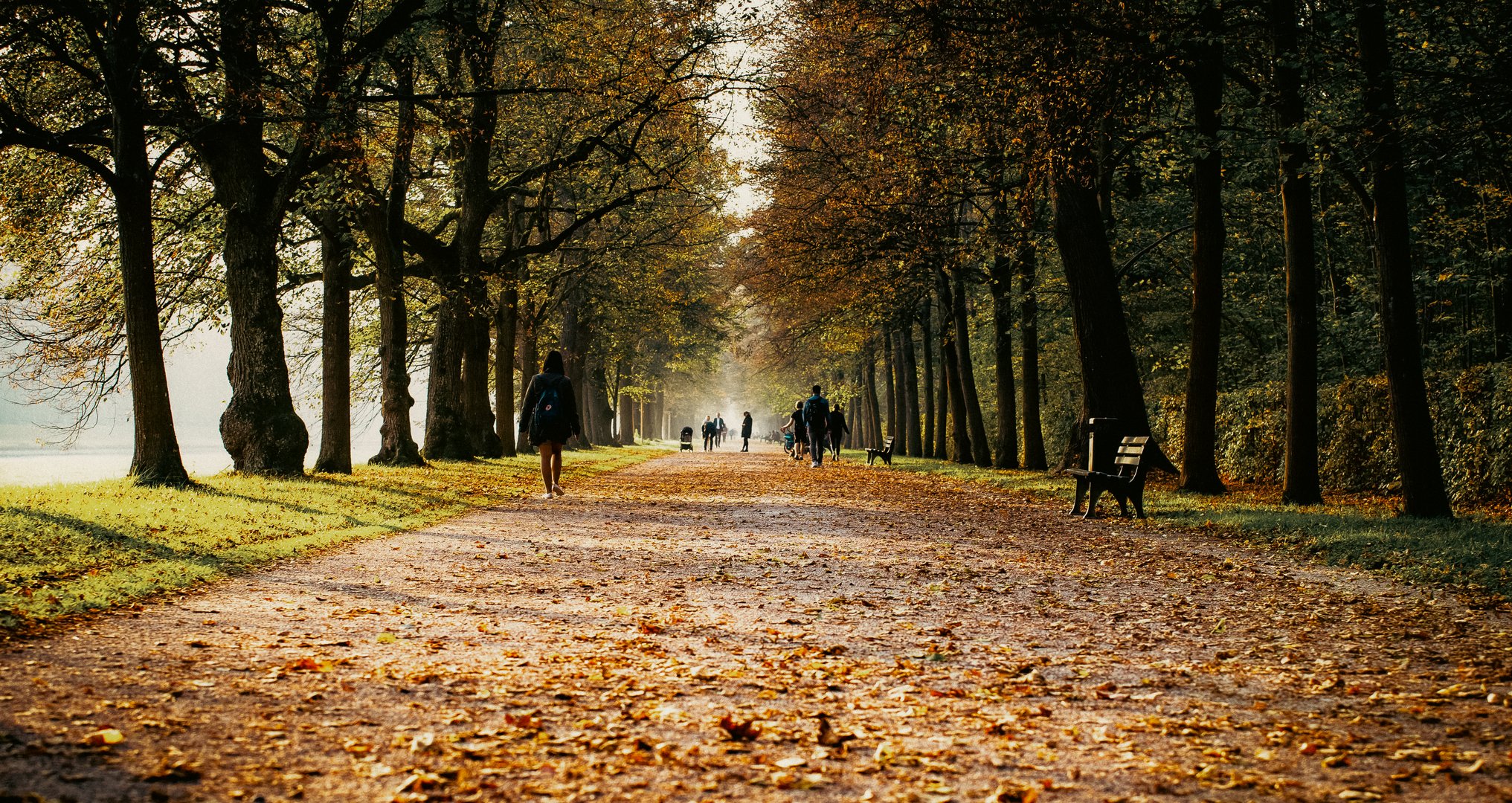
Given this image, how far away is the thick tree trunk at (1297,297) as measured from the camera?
500 inches

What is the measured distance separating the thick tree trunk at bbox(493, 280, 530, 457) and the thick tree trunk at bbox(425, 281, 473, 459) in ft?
9.98

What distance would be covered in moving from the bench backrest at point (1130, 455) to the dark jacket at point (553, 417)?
24.4ft

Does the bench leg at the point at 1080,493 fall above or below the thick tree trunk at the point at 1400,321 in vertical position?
below

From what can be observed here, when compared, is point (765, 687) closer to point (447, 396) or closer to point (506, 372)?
point (447, 396)

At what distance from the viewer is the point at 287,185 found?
1495cm

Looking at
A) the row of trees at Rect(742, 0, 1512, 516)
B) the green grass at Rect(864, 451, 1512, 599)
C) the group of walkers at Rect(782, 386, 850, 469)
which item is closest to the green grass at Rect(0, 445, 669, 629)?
Answer: the row of trees at Rect(742, 0, 1512, 516)

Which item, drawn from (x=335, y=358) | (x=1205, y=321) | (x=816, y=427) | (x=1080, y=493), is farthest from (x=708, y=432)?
(x=1080, y=493)

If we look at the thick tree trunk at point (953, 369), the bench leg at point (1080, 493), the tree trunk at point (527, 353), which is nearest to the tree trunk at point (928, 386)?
the thick tree trunk at point (953, 369)

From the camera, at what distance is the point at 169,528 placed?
9055mm

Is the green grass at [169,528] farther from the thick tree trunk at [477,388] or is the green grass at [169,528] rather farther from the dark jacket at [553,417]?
the thick tree trunk at [477,388]

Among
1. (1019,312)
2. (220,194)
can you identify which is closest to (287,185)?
(220,194)

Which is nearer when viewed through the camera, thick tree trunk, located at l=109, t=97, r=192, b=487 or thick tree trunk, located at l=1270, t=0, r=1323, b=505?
thick tree trunk, located at l=109, t=97, r=192, b=487

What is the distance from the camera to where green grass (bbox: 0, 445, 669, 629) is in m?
6.45

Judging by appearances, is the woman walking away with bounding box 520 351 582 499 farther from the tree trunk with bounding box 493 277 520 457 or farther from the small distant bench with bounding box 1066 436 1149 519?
the tree trunk with bounding box 493 277 520 457
